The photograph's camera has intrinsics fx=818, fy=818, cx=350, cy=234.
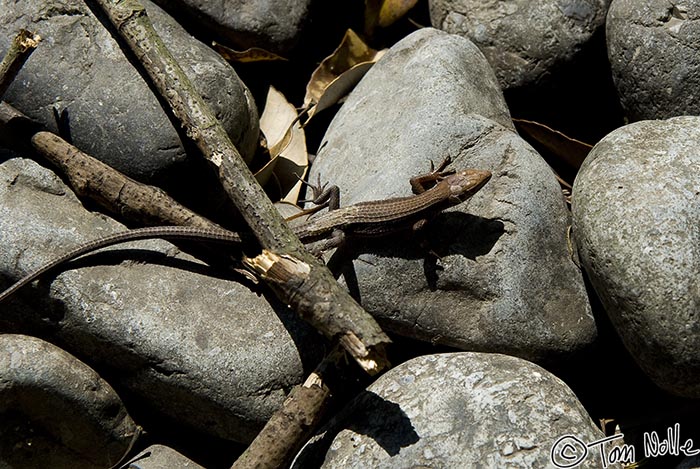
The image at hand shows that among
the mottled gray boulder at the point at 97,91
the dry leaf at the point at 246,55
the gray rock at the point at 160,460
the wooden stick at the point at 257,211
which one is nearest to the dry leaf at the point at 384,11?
the dry leaf at the point at 246,55

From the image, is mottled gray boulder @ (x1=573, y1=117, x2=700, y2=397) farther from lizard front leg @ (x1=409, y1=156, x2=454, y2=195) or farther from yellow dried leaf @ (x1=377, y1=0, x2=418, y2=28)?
yellow dried leaf @ (x1=377, y1=0, x2=418, y2=28)

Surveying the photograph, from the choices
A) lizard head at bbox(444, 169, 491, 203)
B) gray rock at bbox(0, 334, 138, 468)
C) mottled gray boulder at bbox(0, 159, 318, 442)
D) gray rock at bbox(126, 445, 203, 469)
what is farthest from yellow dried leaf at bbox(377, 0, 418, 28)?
gray rock at bbox(126, 445, 203, 469)

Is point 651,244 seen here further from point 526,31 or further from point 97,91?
point 97,91

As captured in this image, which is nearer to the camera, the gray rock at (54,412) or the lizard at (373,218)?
the gray rock at (54,412)

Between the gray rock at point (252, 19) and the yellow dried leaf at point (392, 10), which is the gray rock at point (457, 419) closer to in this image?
the gray rock at point (252, 19)

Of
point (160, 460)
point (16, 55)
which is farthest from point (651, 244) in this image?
point (16, 55)
